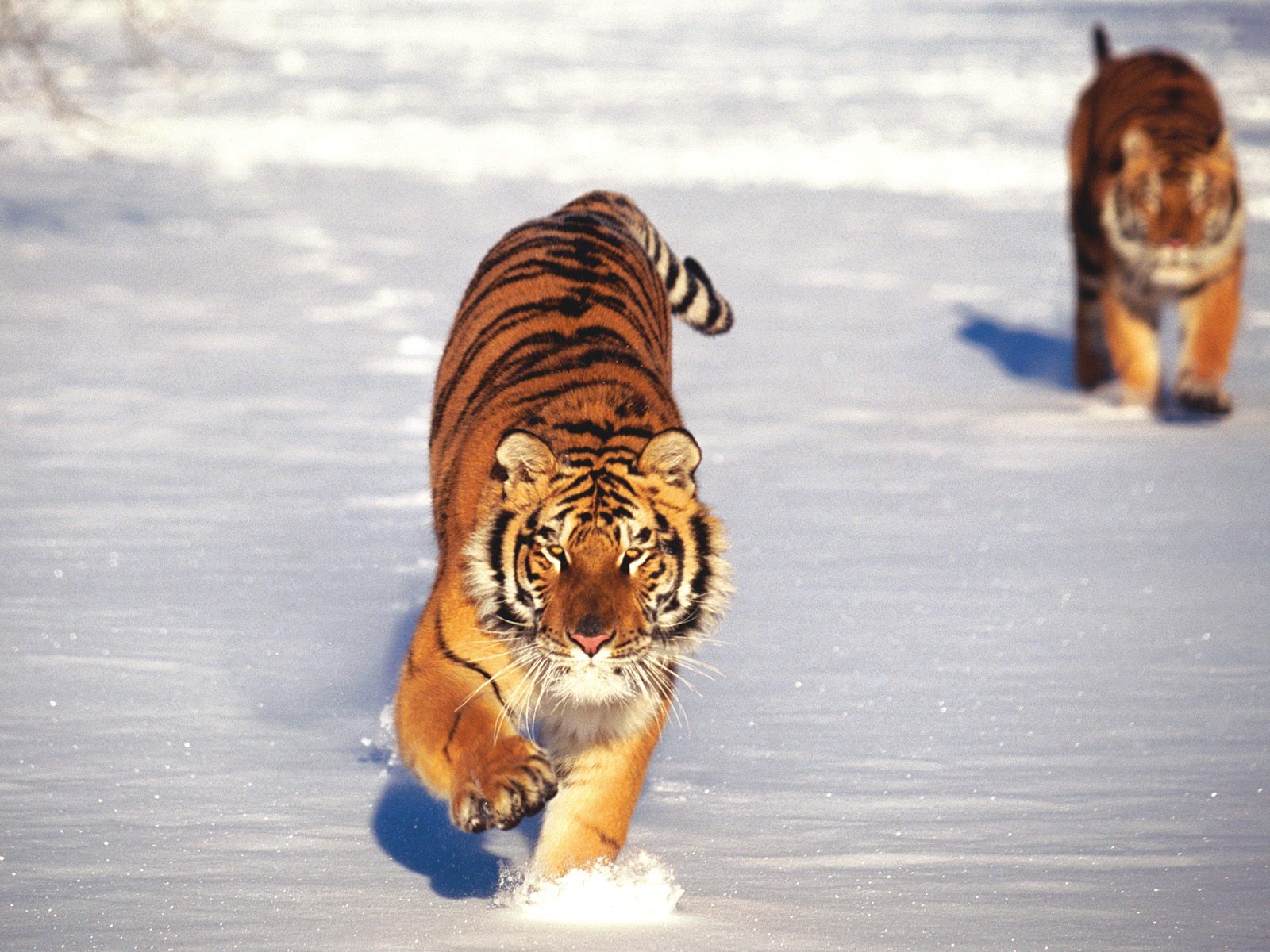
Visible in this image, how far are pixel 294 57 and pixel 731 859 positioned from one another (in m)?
24.4

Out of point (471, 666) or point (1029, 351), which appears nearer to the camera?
point (471, 666)

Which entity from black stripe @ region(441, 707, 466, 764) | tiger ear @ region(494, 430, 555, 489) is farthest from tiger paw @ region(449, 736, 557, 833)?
tiger ear @ region(494, 430, 555, 489)

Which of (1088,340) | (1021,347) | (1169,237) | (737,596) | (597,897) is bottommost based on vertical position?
(1021,347)

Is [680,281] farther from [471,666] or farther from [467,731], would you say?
[467,731]

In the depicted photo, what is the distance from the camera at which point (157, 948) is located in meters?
2.59

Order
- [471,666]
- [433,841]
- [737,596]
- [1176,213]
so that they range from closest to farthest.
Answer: [471,666] < [433,841] < [737,596] < [1176,213]

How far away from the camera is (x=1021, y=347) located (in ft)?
28.4

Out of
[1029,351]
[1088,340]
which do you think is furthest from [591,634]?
[1029,351]

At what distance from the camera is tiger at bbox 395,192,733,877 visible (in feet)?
8.91

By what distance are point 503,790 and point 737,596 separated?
218 cm

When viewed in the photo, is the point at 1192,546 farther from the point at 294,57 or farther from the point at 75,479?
the point at 294,57

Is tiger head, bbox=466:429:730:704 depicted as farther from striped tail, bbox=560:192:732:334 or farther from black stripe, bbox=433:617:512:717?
striped tail, bbox=560:192:732:334

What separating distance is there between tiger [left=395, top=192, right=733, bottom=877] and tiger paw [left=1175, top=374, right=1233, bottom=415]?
4.13 m

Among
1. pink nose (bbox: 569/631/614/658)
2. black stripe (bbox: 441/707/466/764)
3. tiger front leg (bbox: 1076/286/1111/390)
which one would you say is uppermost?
pink nose (bbox: 569/631/614/658)
